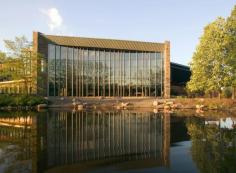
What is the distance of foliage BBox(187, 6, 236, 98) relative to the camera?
4172 centimetres

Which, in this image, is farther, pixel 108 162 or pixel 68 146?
pixel 68 146

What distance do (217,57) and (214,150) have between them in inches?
1357

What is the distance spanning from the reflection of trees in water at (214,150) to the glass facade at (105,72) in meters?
54.6

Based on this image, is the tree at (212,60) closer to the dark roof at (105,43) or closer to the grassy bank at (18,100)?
the dark roof at (105,43)

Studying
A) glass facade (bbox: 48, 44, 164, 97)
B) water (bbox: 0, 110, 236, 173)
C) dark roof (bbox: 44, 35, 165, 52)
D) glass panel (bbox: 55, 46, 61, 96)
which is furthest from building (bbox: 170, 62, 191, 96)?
water (bbox: 0, 110, 236, 173)

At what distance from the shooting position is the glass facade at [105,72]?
66.9 m

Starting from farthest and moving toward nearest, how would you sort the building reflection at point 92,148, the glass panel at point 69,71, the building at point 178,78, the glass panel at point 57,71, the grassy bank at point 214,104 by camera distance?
A: the building at point 178,78 < the glass panel at point 69,71 < the glass panel at point 57,71 < the grassy bank at point 214,104 < the building reflection at point 92,148

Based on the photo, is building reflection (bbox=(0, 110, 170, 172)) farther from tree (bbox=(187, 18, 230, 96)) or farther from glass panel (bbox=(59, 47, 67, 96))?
glass panel (bbox=(59, 47, 67, 96))

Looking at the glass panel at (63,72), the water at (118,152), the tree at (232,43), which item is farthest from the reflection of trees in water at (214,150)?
the glass panel at (63,72)

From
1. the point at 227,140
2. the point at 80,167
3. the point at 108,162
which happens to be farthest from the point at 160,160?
the point at 227,140

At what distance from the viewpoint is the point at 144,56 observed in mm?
72438

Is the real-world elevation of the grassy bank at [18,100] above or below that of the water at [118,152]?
above

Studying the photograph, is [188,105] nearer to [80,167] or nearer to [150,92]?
[150,92]

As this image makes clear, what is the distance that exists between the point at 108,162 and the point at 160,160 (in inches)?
78.5
